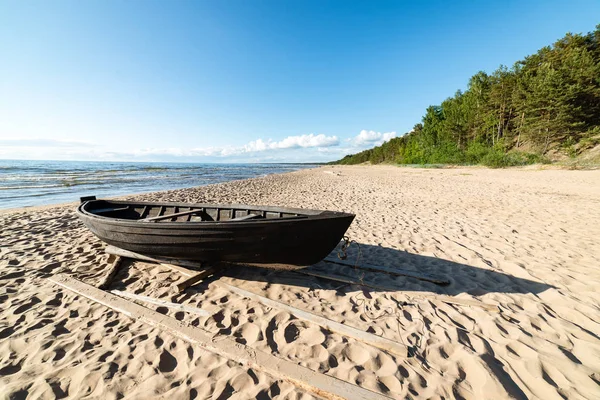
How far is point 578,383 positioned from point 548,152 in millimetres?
40058

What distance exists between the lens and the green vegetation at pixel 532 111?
26469mm

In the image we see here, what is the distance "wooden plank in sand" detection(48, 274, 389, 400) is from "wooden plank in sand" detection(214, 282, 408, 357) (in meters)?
0.62

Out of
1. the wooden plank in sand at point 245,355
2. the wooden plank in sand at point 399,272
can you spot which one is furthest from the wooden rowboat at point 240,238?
the wooden plank in sand at point 399,272

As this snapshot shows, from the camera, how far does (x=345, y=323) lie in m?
2.99

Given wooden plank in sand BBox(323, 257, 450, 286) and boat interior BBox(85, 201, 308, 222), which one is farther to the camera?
boat interior BBox(85, 201, 308, 222)

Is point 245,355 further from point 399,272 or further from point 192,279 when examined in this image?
point 399,272

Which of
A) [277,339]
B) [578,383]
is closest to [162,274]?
[277,339]

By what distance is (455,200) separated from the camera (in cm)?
1084

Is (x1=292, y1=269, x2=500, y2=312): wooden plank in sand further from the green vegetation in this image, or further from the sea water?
the green vegetation

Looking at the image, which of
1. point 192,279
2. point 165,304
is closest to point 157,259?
point 192,279

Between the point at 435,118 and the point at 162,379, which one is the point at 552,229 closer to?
the point at 162,379

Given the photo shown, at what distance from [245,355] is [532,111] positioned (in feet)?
137

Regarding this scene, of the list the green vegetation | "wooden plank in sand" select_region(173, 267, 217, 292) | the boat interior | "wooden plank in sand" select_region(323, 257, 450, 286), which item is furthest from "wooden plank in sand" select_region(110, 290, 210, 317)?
the green vegetation

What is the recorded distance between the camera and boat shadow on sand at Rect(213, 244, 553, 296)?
3.77 metres
